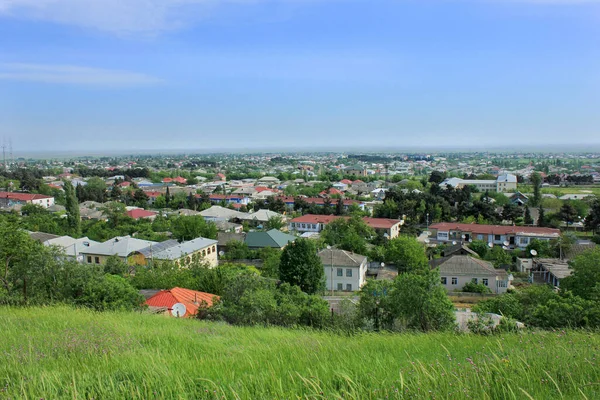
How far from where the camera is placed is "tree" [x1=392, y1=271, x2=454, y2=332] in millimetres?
7617

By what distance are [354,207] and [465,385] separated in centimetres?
3292

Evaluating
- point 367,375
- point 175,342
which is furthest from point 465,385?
point 175,342

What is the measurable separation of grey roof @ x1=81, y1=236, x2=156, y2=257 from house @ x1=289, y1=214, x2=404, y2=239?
43.1 feet

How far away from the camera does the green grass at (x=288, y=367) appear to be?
2.44 metres

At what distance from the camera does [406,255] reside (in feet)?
67.9

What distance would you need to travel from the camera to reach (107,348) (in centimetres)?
375

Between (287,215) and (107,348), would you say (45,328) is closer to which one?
(107,348)

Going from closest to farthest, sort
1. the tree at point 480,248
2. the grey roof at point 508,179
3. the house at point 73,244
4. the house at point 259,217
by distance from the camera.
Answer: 1. the house at point 73,244
2. the tree at point 480,248
3. the house at point 259,217
4. the grey roof at point 508,179

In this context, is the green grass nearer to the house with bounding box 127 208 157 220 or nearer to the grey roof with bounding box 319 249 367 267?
the grey roof with bounding box 319 249 367 267

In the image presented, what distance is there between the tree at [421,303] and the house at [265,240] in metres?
15.7

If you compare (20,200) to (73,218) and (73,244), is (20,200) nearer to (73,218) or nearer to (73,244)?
(73,218)

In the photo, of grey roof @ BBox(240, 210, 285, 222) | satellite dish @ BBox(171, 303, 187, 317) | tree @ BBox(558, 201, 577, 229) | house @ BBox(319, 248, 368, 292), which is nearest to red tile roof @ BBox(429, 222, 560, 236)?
tree @ BBox(558, 201, 577, 229)

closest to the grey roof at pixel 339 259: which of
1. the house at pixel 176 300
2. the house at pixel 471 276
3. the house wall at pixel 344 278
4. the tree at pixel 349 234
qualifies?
the house wall at pixel 344 278

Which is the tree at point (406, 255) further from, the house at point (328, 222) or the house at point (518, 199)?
the house at point (518, 199)
